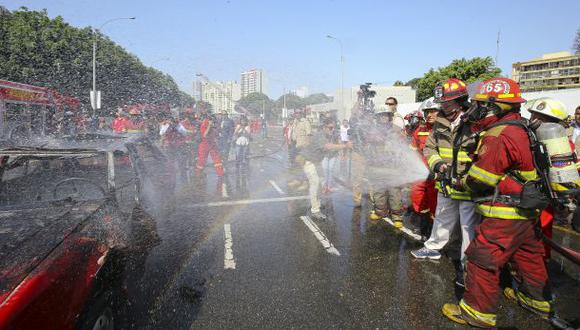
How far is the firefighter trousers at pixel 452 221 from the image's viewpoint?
3354mm

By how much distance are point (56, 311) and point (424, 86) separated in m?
41.5

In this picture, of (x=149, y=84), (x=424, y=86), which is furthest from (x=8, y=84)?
(x=424, y=86)

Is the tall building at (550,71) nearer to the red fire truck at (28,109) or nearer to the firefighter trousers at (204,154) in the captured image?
the firefighter trousers at (204,154)

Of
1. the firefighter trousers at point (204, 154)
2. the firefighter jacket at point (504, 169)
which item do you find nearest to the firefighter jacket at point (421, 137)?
the firefighter jacket at point (504, 169)

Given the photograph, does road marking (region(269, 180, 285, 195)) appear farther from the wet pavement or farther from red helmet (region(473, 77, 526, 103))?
red helmet (region(473, 77, 526, 103))

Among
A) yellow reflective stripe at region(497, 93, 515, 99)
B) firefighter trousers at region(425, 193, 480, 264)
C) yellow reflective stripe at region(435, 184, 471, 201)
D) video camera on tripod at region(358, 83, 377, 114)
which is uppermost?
video camera on tripod at region(358, 83, 377, 114)

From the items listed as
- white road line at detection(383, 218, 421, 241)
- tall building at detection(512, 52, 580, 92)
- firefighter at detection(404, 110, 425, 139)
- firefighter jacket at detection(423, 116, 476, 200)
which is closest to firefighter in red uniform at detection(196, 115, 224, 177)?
white road line at detection(383, 218, 421, 241)

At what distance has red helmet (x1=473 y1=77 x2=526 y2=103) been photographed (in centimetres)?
274

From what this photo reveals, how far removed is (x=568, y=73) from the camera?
297 ft

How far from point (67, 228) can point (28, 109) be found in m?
15.3

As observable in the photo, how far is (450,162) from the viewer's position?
11.4 ft

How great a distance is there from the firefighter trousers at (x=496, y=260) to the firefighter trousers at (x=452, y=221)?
52 centimetres

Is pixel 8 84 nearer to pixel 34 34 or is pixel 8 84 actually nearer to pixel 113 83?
pixel 34 34

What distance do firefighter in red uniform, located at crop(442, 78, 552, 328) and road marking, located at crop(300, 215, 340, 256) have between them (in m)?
1.70
